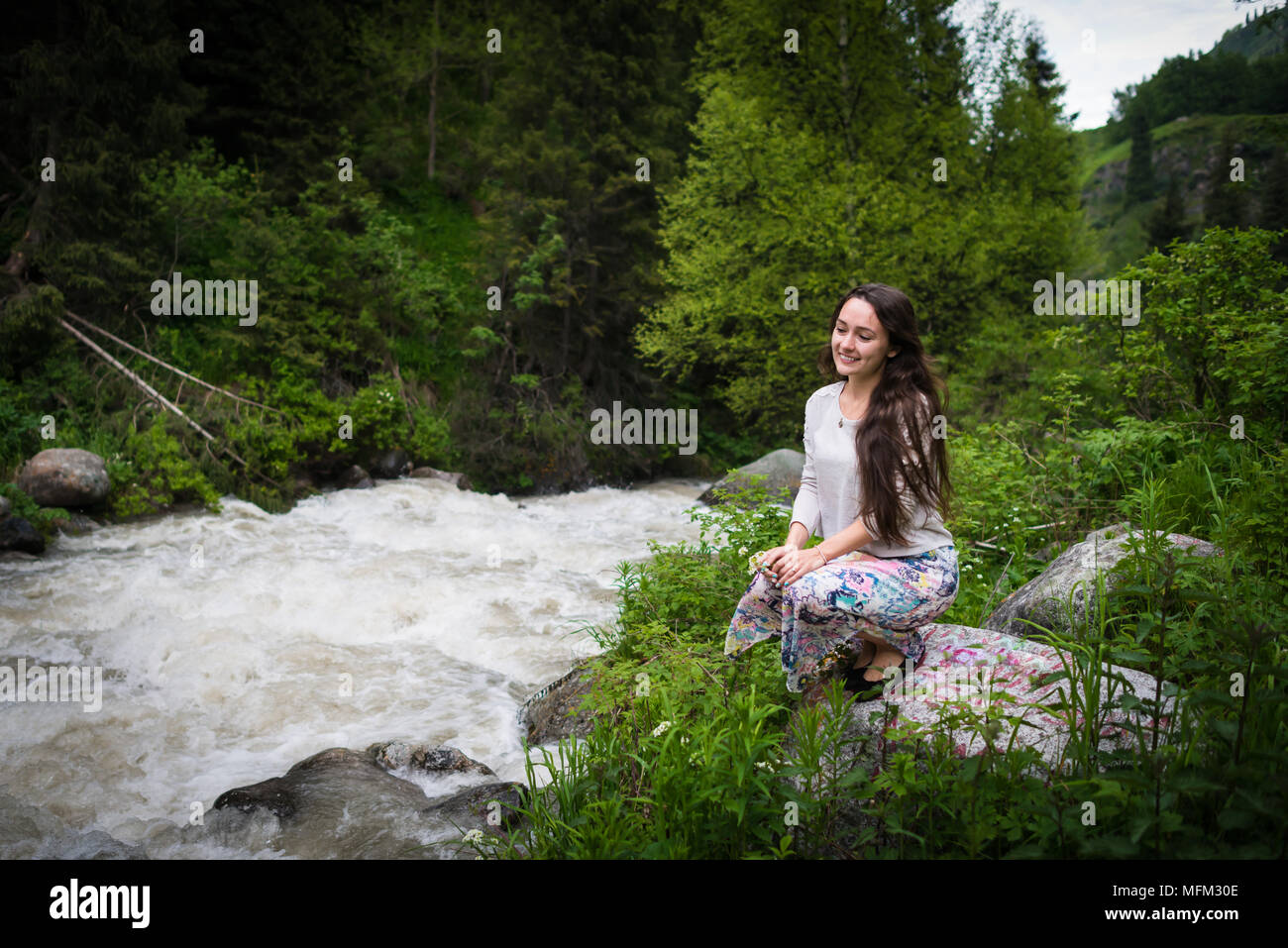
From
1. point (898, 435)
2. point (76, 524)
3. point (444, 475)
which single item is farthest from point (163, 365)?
point (898, 435)

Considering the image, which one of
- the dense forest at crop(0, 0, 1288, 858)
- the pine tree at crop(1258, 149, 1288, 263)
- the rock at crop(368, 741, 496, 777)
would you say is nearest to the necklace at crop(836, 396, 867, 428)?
the dense forest at crop(0, 0, 1288, 858)

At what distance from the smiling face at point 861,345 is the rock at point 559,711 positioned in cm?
253

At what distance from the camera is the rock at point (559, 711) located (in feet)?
15.8

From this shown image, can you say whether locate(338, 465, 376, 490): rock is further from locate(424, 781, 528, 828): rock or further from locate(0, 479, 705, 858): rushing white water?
locate(424, 781, 528, 828): rock

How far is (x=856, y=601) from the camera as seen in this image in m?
3.11

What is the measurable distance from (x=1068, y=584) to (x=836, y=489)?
1885 mm

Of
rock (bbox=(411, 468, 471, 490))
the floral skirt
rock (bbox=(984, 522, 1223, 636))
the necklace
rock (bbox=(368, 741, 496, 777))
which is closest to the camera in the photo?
the floral skirt

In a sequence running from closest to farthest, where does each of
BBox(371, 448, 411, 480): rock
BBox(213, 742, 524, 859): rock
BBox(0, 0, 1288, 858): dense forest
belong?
1. BBox(213, 742, 524, 859): rock
2. BBox(0, 0, 1288, 858): dense forest
3. BBox(371, 448, 411, 480): rock

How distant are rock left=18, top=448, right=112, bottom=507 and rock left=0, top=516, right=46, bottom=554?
1.05 m

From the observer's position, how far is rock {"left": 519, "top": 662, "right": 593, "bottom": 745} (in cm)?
481

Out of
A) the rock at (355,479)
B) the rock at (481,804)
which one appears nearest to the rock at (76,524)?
the rock at (355,479)

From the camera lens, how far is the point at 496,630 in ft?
23.7
